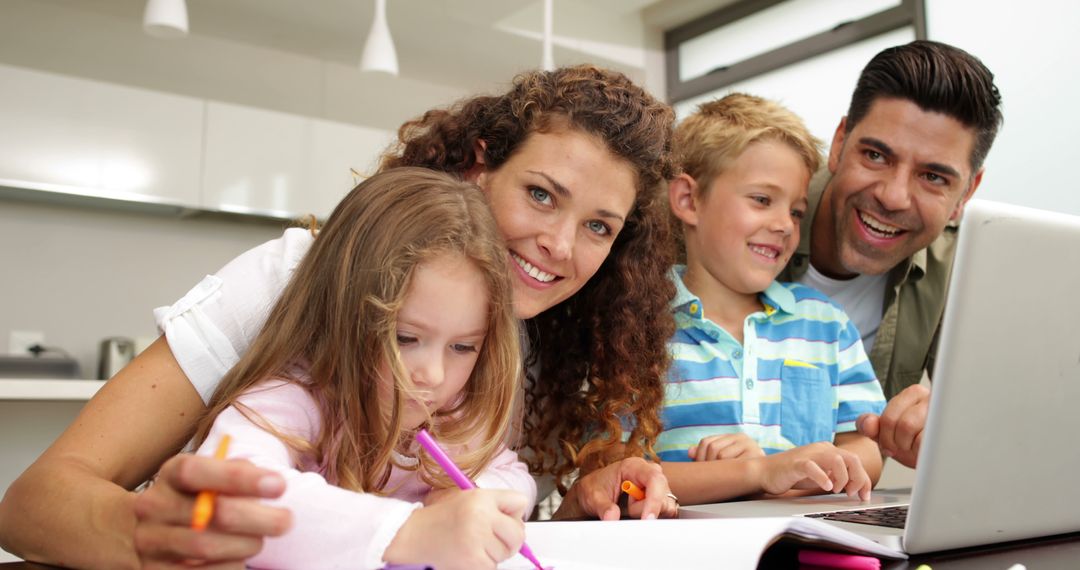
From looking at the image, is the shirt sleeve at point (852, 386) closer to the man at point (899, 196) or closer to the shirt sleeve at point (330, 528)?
the man at point (899, 196)

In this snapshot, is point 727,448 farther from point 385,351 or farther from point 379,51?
point 379,51

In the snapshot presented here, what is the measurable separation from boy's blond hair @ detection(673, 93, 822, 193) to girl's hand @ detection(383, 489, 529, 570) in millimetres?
1072

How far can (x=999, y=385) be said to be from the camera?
74 cm

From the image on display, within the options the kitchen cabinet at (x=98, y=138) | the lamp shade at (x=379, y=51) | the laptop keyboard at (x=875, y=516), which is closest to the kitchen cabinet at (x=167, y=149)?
the kitchen cabinet at (x=98, y=138)

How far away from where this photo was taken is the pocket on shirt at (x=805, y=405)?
1.62 meters

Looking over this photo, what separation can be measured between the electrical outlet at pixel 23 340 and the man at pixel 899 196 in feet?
9.51

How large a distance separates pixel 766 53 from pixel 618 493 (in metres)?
4.09

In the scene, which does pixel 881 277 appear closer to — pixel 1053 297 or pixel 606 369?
pixel 606 369

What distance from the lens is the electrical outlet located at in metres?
3.53

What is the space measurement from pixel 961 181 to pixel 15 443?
9.29 ft

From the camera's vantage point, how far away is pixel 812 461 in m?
1.13

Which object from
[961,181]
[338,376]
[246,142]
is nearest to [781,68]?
[246,142]

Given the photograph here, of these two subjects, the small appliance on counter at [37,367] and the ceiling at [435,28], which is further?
the ceiling at [435,28]

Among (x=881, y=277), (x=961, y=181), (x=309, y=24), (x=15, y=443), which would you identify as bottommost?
(x=15, y=443)
